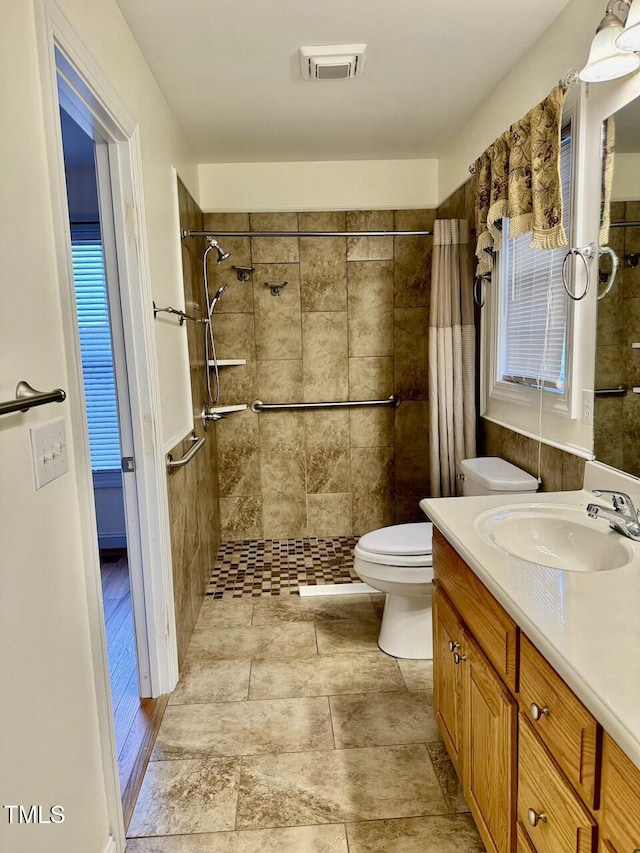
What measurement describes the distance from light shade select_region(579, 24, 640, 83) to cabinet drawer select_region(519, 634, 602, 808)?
1478 mm

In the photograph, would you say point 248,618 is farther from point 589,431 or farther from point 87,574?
point 589,431

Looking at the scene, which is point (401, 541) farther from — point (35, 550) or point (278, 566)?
point (35, 550)

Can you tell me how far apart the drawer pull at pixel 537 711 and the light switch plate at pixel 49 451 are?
3.44 feet

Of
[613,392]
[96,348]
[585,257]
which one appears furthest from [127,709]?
[96,348]

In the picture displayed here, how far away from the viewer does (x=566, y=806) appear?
95 centimetres

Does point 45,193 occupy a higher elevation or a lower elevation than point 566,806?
higher

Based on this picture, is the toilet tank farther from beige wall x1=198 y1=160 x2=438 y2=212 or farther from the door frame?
beige wall x1=198 y1=160 x2=438 y2=212

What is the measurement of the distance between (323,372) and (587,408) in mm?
2025

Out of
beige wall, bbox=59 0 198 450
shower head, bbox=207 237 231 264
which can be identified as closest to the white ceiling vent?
beige wall, bbox=59 0 198 450

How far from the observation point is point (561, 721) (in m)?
0.96

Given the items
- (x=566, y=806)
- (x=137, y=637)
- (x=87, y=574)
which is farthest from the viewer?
(x=137, y=637)

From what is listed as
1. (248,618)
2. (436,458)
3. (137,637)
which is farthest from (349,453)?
(137,637)

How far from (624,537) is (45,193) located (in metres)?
1.56

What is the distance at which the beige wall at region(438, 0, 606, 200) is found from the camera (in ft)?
5.96
